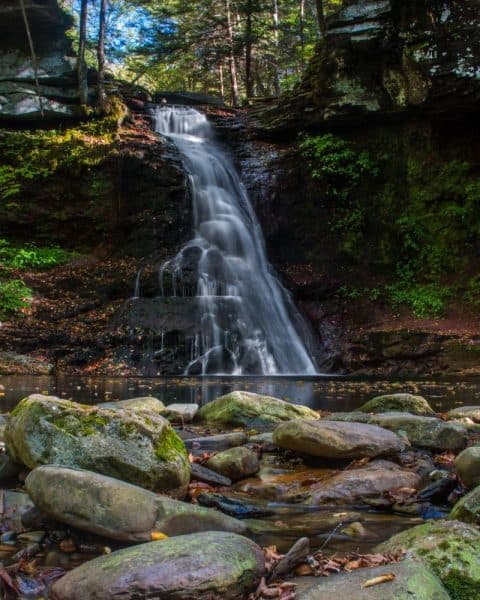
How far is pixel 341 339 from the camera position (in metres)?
14.5

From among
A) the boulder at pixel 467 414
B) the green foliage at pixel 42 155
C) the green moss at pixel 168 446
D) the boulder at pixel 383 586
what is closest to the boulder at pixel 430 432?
the boulder at pixel 467 414

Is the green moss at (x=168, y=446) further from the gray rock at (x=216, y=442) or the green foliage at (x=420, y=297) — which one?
the green foliage at (x=420, y=297)

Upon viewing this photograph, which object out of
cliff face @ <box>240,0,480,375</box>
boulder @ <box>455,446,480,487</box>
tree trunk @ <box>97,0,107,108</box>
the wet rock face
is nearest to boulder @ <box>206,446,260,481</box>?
boulder @ <box>455,446,480,487</box>

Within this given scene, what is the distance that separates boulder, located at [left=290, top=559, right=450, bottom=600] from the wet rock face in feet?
63.3

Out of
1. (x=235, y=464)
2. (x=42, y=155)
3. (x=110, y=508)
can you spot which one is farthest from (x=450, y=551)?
(x=42, y=155)

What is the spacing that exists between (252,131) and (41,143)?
23.5 ft

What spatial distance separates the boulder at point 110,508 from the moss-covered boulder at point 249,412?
2971 mm

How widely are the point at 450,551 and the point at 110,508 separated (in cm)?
164

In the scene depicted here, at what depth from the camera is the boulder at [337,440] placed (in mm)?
4352

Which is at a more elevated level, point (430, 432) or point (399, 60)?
point (399, 60)

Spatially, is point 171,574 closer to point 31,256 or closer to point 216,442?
point 216,442

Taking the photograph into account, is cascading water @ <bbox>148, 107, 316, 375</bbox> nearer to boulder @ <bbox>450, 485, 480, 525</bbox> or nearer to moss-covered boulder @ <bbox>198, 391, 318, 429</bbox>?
moss-covered boulder @ <bbox>198, 391, 318, 429</bbox>

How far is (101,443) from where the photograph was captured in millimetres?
3514

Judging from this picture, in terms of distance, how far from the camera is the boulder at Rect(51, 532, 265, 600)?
221 centimetres
